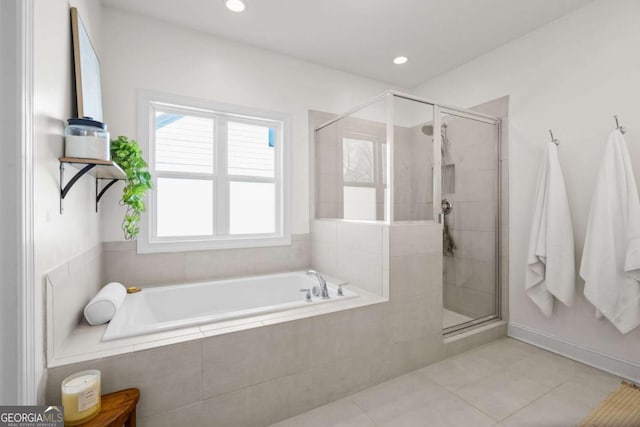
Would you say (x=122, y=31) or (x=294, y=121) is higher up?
(x=122, y=31)

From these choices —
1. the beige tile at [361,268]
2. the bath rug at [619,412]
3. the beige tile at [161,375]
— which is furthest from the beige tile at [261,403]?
the bath rug at [619,412]

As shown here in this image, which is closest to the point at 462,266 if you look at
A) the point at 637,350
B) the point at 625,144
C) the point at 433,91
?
the point at 637,350

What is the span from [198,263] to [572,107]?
3.32 metres

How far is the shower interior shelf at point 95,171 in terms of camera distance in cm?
138

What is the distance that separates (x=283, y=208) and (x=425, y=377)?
1.89 m

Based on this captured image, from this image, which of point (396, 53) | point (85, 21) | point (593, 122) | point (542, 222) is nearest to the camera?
point (85, 21)

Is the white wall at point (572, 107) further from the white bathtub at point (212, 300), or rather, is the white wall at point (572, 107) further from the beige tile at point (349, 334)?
the white bathtub at point (212, 300)

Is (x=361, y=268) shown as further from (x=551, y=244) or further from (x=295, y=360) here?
(x=551, y=244)

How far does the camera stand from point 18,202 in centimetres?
102

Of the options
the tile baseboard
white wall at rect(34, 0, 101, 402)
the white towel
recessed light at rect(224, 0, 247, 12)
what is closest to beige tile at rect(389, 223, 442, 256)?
the white towel

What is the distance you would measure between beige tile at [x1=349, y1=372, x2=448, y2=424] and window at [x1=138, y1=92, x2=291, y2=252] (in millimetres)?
1557

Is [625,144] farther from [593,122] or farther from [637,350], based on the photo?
[637,350]

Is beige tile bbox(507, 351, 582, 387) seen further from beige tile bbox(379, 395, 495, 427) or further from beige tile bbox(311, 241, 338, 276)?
beige tile bbox(311, 241, 338, 276)

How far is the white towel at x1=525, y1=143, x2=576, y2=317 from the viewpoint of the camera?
2.21 m
